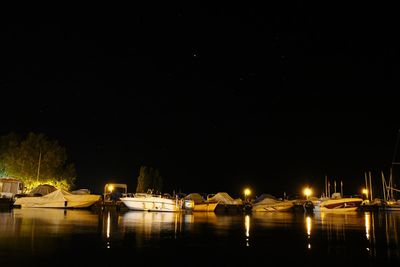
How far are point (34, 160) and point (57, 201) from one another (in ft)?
79.4

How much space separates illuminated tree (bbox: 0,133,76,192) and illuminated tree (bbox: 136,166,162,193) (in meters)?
21.0

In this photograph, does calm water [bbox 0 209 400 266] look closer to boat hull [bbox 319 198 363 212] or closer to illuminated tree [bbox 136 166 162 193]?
boat hull [bbox 319 198 363 212]

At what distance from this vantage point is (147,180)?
100 m

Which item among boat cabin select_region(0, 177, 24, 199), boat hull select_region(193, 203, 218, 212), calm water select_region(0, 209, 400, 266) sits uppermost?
boat cabin select_region(0, 177, 24, 199)

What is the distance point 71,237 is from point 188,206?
1432 inches

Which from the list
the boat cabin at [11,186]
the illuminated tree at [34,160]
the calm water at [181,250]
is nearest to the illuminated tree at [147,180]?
the illuminated tree at [34,160]

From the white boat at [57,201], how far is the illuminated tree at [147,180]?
39846mm

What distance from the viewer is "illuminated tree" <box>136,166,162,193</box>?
9378cm

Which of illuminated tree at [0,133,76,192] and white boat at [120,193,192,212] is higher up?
illuminated tree at [0,133,76,192]

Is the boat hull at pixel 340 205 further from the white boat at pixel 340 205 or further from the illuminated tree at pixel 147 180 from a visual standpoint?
the illuminated tree at pixel 147 180

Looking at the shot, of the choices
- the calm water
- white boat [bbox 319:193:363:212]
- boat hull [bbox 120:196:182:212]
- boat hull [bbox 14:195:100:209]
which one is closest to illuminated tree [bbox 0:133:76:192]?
boat hull [bbox 14:195:100:209]

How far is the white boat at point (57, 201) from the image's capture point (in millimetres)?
48128

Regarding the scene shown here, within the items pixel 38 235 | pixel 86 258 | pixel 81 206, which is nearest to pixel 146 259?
pixel 86 258

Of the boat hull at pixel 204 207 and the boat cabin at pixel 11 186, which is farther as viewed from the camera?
the boat cabin at pixel 11 186
